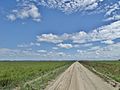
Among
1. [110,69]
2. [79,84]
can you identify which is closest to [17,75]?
[79,84]

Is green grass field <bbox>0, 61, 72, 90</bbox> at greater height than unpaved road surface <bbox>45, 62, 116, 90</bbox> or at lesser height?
greater

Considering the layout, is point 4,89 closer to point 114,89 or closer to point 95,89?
point 95,89

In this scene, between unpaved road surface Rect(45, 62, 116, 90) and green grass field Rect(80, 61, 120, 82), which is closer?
unpaved road surface Rect(45, 62, 116, 90)

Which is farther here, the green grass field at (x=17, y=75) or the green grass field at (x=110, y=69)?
the green grass field at (x=110, y=69)

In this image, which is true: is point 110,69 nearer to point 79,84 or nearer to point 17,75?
point 17,75

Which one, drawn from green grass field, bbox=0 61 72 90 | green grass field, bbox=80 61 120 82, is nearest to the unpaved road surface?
green grass field, bbox=0 61 72 90

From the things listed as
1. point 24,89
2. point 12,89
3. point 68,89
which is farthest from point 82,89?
point 12,89

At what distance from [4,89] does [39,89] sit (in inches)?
99.9

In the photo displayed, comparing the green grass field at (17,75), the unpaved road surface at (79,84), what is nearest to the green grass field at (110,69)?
the unpaved road surface at (79,84)

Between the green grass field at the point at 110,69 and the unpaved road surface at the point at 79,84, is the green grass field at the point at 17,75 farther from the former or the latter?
Result: the green grass field at the point at 110,69

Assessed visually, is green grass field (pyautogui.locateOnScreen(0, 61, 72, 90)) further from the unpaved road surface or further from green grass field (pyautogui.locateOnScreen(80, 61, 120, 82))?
green grass field (pyautogui.locateOnScreen(80, 61, 120, 82))

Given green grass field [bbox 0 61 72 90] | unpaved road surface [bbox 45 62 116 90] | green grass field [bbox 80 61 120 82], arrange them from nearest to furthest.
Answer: unpaved road surface [bbox 45 62 116 90], green grass field [bbox 0 61 72 90], green grass field [bbox 80 61 120 82]

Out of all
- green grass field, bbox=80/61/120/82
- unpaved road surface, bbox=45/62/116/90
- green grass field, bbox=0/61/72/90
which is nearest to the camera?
unpaved road surface, bbox=45/62/116/90

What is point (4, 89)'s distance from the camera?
55.6 ft
